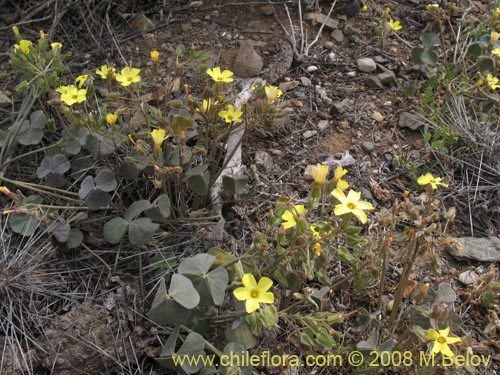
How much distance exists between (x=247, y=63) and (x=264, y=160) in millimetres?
713

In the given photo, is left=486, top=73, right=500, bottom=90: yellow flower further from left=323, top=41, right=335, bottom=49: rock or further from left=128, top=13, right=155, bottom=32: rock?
left=128, top=13, right=155, bottom=32: rock

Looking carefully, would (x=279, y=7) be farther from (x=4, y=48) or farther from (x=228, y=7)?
(x=4, y=48)

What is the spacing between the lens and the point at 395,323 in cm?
207

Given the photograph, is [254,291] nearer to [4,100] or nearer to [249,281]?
[249,281]

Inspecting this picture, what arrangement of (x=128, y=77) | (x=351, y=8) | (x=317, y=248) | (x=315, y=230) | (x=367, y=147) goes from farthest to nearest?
1. (x=351, y=8)
2. (x=367, y=147)
3. (x=128, y=77)
4. (x=315, y=230)
5. (x=317, y=248)

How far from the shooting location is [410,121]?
2998 mm

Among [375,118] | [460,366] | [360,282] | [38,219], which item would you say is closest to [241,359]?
[360,282]

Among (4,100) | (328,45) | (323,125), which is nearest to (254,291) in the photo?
(323,125)

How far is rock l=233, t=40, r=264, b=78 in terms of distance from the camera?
315 centimetres

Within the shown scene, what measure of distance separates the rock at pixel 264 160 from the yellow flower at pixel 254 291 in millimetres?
969

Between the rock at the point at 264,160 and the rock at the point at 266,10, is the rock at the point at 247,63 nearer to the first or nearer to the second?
the rock at the point at 266,10

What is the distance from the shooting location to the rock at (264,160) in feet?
9.02

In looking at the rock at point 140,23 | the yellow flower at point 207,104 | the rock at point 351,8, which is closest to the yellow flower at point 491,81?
the rock at point 351,8

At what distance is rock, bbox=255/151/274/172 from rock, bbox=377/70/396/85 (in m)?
0.92
